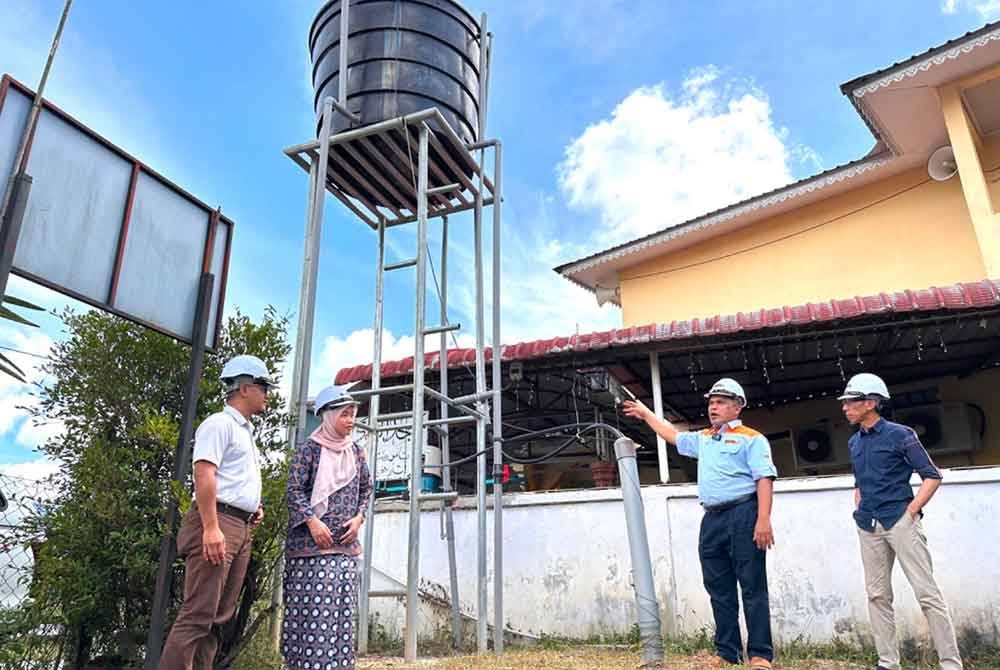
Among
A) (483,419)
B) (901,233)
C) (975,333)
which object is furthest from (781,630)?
(901,233)

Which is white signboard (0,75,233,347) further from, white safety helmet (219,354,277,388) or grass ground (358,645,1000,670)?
grass ground (358,645,1000,670)

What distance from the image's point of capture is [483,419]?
5.32 meters

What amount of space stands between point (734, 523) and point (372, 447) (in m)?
2.81

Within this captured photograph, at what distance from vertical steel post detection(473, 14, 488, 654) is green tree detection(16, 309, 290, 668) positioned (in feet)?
5.91

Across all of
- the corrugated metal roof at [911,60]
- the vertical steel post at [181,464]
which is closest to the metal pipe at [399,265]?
the vertical steel post at [181,464]

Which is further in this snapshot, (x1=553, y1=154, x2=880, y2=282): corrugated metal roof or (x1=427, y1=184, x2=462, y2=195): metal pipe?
(x1=553, y1=154, x2=880, y2=282): corrugated metal roof

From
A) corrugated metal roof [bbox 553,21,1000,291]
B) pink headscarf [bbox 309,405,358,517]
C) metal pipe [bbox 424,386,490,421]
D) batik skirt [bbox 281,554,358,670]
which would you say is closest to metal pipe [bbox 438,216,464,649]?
metal pipe [bbox 424,386,490,421]

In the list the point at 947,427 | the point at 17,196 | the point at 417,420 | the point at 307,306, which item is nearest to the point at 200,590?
the point at 17,196

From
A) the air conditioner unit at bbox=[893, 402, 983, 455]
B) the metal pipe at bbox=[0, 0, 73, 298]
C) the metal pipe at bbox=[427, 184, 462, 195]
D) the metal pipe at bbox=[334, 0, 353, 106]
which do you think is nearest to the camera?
the metal pipe at bbox=[0, 0, 73, 298]

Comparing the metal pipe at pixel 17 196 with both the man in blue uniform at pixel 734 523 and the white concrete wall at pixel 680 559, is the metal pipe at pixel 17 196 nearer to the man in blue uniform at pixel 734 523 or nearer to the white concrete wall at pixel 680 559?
the man in blue uniform at pixel 734 523

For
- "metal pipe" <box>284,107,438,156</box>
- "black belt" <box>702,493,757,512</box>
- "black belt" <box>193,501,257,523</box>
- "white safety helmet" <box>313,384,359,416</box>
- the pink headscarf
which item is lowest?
"black belt" <box>193,501,257,523</box>

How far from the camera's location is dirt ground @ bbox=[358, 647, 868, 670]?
408cm

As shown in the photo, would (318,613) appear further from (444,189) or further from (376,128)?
(444,189)

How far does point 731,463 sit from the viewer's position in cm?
379
